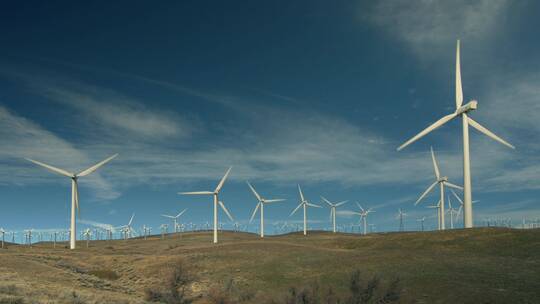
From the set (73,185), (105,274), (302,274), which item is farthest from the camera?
(73,185)

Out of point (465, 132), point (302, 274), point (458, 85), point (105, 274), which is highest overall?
point (458, 85)

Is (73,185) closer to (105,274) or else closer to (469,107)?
(105,274)

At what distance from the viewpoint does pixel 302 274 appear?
187 feet

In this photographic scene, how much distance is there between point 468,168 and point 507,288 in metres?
37.7

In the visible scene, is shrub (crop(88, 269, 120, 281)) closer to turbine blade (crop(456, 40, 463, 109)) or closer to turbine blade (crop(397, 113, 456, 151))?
turbine blade (crop(397, 113, 456, 151))

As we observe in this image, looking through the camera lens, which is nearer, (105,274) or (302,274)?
(302,274)

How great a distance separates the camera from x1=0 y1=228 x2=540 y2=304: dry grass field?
4109 centimetres

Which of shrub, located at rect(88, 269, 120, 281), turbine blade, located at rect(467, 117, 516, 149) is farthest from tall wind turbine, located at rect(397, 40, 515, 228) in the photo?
shrub, located at rect(88, 269, 120, 281)

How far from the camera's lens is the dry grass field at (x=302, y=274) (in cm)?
4109

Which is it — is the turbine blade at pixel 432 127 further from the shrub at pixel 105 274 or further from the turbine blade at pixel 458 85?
the shrub at pixel 105 274

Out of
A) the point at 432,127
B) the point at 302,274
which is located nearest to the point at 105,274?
the point at 302,274

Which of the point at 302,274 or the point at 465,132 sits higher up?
the point at 465,132

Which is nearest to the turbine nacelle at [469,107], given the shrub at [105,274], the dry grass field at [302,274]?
the dry grass field at [302,274]

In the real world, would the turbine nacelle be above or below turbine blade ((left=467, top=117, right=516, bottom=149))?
above
